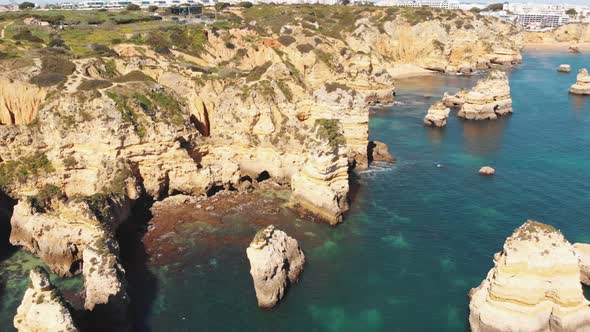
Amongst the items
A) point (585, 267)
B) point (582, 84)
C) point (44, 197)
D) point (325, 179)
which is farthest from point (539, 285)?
point (582, 84)

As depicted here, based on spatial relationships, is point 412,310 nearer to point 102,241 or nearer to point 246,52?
point 102,241

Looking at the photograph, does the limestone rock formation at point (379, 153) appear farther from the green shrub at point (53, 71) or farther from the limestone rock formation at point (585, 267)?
the green shrub at point (53, 71)

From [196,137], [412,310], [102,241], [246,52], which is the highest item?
[246,52]

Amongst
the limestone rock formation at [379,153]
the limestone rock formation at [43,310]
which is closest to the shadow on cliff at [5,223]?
the limestone rock formation at [43,310]

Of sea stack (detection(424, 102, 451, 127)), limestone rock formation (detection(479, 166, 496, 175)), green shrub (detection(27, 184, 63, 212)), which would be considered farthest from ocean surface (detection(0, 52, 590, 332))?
sea stack (detection(424, 102, 451, 127))

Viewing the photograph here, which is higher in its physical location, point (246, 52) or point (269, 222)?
A: point (246, 52)

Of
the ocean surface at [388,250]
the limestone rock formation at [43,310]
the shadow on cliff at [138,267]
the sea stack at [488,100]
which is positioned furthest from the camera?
the sea stack at [488,100]

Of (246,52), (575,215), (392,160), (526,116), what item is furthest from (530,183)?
(246,52)
